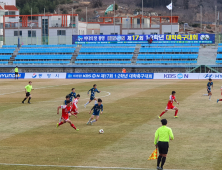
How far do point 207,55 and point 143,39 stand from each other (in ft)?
53.4

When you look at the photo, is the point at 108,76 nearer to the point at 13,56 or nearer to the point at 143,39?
the point at 143,39

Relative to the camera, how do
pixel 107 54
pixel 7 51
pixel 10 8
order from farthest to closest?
1. pixel 10 8
2. pixel 7 51
3. pixel 107 54

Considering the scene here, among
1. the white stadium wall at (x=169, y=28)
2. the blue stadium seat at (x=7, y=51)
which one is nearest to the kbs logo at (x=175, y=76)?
the white stadium wall at (x=169, y=28)

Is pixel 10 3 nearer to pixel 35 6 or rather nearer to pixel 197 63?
pixel 35 6

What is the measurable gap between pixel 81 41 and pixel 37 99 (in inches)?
2293

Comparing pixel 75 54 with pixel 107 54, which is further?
pixel 75 54

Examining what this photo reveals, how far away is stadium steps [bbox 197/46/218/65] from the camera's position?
258 ft

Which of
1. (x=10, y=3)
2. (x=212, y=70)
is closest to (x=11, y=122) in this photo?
(x=212, y=70)

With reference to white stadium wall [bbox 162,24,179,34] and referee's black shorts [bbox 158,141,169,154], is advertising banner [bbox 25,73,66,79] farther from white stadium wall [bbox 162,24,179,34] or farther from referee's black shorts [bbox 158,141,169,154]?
referee's black shorts [bbox 158,141,169,154]

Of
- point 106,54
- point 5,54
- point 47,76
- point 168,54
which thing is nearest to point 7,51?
point 5,54

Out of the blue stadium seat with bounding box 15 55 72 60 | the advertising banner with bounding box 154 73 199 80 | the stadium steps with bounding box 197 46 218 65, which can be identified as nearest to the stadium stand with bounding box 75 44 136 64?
the blue stadium seat with bounding box 15 55 72 60

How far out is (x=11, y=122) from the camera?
2395cm

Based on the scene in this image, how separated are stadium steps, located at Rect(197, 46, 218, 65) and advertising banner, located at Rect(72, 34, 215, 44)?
2.33 meters

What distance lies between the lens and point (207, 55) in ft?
270
